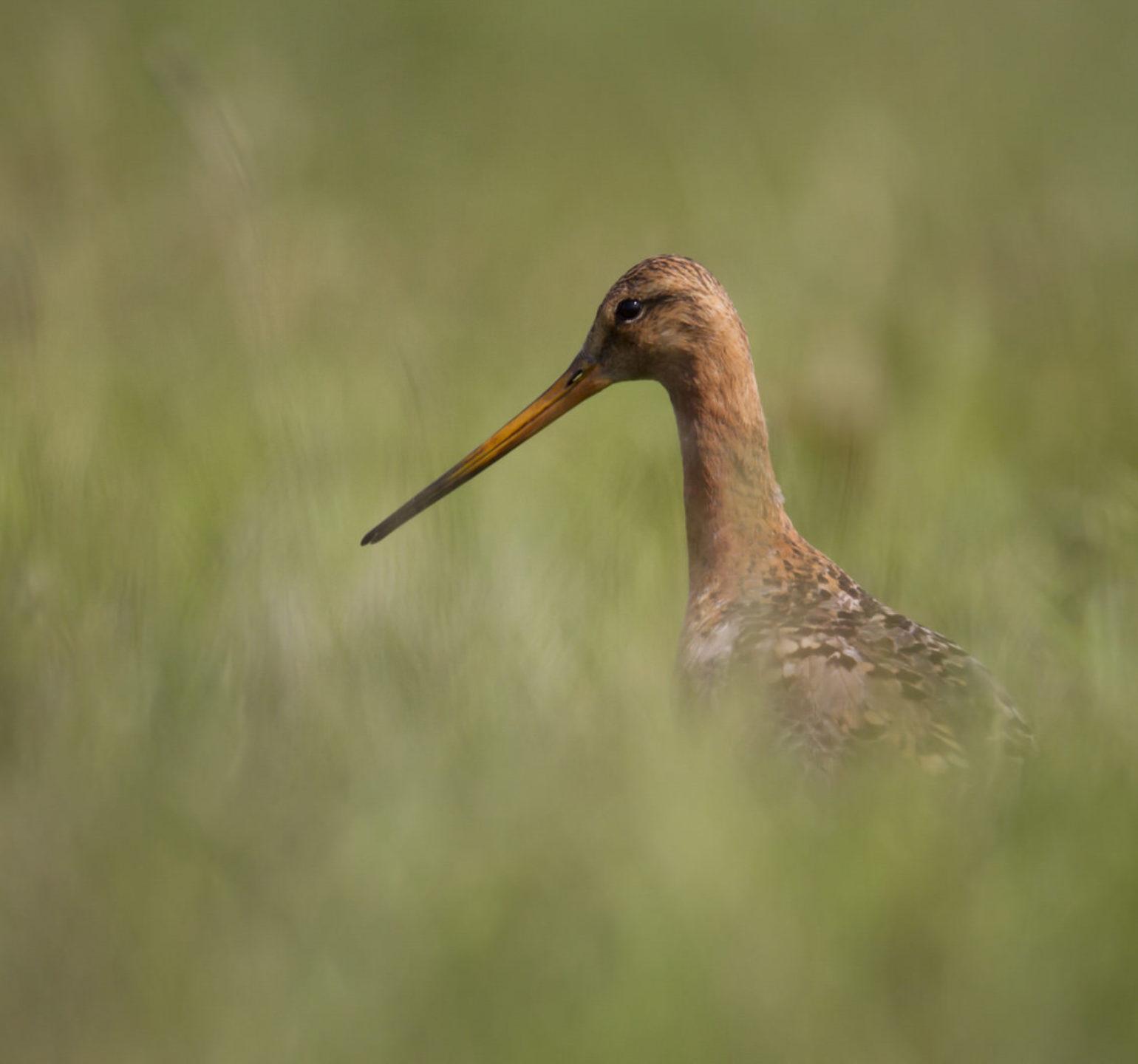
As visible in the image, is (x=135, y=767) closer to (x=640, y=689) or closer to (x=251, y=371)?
(x=640, y=689)

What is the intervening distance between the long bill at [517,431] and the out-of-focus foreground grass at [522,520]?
0.11 meters

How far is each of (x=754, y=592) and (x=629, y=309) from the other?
868 mm

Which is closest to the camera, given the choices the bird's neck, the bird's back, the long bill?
the bird's back

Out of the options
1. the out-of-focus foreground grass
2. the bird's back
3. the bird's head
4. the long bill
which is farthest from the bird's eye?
the bird's back

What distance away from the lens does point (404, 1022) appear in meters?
2.47

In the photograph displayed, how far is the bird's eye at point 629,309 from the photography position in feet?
14.8

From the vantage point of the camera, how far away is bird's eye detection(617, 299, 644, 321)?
4523mm

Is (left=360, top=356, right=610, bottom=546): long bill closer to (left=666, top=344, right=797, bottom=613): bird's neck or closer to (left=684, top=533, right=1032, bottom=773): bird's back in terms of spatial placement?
(left=666, top=344, right=797, bottom=613): bird's neck

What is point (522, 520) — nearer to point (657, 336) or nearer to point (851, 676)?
point (657, 336)

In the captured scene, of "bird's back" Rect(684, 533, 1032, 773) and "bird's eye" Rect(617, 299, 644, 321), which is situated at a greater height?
"bird's eye" Rect(617, 299, 644, 321)

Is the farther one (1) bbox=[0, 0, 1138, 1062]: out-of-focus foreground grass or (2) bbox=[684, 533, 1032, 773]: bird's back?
(2) bbox=[684, 533, 1032, 773]: bird's back

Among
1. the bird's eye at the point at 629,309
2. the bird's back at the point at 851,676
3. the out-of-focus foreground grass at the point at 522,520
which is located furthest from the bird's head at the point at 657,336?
the bird's back at the point at 851,676

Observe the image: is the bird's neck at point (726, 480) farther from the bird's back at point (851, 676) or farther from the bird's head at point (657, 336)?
the bird's back at point (851, 676)

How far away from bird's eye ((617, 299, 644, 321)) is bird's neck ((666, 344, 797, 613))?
204mm
